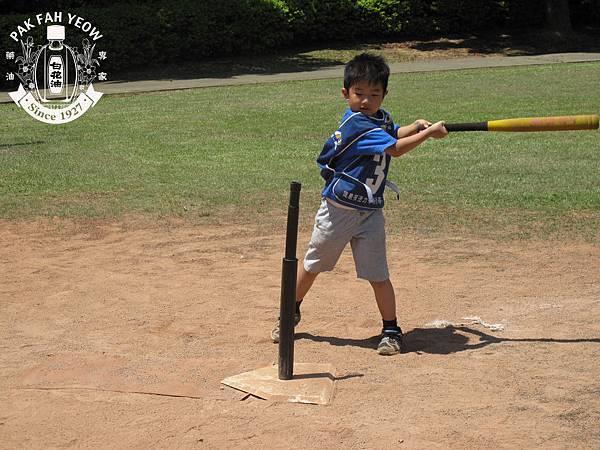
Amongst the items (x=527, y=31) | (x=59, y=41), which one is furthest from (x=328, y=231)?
(x=527, y=31)

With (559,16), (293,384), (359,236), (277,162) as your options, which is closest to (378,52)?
(559,16)

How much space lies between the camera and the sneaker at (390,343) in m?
5.11

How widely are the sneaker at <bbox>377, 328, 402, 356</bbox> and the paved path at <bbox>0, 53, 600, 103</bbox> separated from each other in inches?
566

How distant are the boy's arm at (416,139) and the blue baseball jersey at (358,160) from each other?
5 cm

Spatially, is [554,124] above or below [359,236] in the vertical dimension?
above

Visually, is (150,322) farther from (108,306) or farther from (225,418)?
(225,418)

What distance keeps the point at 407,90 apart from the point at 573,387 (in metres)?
13.5

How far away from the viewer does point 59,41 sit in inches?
838

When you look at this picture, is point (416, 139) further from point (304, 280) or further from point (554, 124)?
point (304, 280)

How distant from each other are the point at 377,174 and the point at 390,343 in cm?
88

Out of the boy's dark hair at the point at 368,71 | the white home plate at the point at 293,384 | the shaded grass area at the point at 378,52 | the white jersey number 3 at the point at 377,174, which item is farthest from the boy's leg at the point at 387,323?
the shaded grass area at the point at 378,52

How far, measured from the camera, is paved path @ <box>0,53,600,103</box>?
19828 millimetres

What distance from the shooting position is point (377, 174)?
5.07m

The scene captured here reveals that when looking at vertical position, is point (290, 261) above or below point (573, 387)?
above
